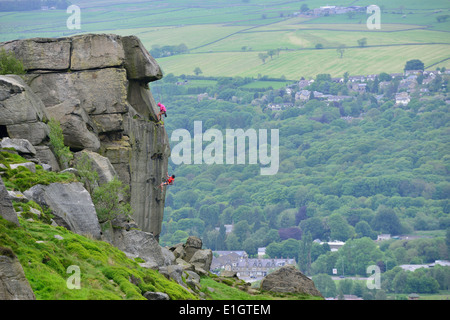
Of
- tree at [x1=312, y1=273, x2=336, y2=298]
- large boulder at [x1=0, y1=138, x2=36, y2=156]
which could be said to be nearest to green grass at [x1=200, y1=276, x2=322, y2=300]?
large boulder at [x1=0, y1=138, x2=36, y2=156]

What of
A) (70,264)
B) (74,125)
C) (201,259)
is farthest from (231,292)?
(70,264)

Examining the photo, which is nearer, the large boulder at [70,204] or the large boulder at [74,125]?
the large boulder at [70,204]

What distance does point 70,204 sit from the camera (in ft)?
135

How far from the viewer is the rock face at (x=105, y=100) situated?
5094cm

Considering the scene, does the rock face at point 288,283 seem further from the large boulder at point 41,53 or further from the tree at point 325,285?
the tree at point 325,285

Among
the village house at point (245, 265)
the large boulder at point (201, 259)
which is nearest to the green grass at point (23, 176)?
the large boulder at point (201, 259)

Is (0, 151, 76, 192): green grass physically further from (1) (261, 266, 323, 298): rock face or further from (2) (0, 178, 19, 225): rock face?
(1) (261, 266, 323, 298): rock face

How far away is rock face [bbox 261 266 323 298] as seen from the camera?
182 ft

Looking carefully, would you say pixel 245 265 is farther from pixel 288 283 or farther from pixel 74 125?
pixel 74 125

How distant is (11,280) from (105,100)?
27.3m

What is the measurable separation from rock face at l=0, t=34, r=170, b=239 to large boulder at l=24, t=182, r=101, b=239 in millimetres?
7607

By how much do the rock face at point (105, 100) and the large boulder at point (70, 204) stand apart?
761 centimetres
